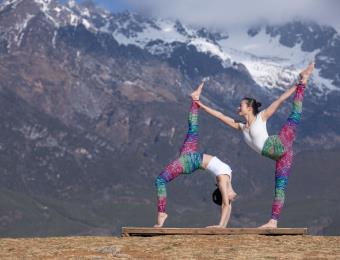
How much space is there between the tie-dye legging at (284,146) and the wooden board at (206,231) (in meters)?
1.29

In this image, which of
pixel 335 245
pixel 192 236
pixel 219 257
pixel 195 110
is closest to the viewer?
pixel 219 257

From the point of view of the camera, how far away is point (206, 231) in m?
26.6

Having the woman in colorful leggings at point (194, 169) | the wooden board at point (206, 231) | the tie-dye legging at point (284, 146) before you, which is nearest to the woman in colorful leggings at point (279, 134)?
the tie-dye legging at point (284, 146)

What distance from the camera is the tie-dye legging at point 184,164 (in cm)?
2803

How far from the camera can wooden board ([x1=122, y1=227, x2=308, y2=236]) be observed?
26531 mm

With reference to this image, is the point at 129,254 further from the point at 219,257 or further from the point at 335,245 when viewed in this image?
the point at 335,245

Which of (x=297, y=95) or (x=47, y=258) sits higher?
(x=297, y=95)

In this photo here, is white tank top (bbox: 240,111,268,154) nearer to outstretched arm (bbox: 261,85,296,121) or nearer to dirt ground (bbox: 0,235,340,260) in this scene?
outstretched arm (bbox: 261,85,296,121)

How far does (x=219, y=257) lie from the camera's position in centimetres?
2233

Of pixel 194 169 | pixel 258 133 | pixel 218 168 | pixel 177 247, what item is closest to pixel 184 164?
pixel 194 169

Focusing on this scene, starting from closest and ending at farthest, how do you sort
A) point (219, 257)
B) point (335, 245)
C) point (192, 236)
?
1. point (219, 257)
2. point (335, 245)
3. point (192, 236)

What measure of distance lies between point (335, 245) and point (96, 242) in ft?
20.7

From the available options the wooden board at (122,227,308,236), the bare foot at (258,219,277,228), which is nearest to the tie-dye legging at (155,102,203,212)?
the wooden board at (122,227,308,236)

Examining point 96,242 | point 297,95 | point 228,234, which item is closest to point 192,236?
point 228,234
